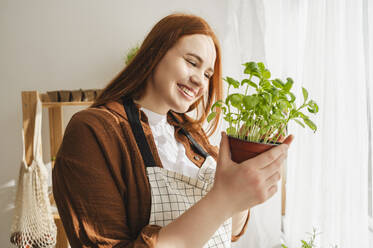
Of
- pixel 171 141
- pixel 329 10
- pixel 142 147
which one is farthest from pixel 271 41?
pixel 142 147

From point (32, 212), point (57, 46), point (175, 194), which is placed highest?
point (57, 46)

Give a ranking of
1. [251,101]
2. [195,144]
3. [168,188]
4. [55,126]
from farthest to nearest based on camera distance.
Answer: [55,126] → [195,144] → [168,188] → [251,101]

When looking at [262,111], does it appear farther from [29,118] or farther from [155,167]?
[29,118]

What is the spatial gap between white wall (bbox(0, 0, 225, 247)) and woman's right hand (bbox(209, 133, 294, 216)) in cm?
165

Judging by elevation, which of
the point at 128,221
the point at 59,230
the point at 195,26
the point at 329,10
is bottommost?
the point at 59,230

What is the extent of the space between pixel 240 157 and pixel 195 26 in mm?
442

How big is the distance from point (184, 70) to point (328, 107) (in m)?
0.64

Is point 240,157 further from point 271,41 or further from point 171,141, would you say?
Answer: point 271,41

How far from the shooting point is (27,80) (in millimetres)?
1910

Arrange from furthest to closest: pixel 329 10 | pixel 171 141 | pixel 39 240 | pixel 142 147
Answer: pixel 39 240 → pixel 329 10 → pixel 171 141 → pixel 142 147

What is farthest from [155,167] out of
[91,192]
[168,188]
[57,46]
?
[57,46]

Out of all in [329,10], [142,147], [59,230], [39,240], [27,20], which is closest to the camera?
[142,147]

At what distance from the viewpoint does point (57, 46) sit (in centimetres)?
191

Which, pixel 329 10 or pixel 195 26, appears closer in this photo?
pixel 195 26
